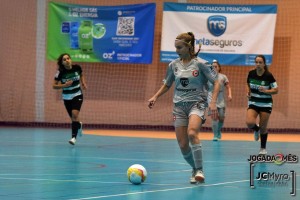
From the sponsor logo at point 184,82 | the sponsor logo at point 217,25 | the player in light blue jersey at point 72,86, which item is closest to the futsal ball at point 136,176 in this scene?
the sponsor logo at point 184,82

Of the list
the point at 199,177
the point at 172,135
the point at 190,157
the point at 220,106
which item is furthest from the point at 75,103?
the point at 199,177

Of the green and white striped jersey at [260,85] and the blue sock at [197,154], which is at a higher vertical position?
the green and white striped jersey at [260,85]

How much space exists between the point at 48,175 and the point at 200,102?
3.08m

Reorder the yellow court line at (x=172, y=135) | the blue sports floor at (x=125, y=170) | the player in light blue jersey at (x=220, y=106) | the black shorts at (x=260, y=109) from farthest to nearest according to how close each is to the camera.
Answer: the yellow court line at (x=172, y=135), the player in light blue jersey at (x=220, y=106), the black shorts at (x=260, y=109), the blue sports floor at (x=125, y=170)

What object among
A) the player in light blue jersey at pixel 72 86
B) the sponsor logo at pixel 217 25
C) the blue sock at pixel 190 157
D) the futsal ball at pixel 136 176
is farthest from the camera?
the sponsor logo at pixel 217 25

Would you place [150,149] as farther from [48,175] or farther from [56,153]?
[48,175]

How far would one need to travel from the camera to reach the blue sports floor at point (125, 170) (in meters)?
11.3

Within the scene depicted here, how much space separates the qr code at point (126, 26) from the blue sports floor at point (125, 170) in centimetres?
668

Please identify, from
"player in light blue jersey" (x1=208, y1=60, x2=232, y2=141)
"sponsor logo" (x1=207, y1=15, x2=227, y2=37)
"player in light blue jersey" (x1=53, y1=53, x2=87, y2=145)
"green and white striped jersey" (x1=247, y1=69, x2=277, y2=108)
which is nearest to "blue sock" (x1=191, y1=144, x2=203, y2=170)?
"green and white striped jersey" (x1=247, y1=69, x2=277, y2=108)

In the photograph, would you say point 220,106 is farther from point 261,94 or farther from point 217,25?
point 261,94

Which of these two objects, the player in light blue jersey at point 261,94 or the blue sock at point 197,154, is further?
the player in light blue jersey at point 261,94

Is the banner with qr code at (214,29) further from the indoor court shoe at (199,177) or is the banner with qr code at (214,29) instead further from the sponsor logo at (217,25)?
the indoor court shoe at (199,177)

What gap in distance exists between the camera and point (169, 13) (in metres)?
29.3

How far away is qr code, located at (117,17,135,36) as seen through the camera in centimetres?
2989
